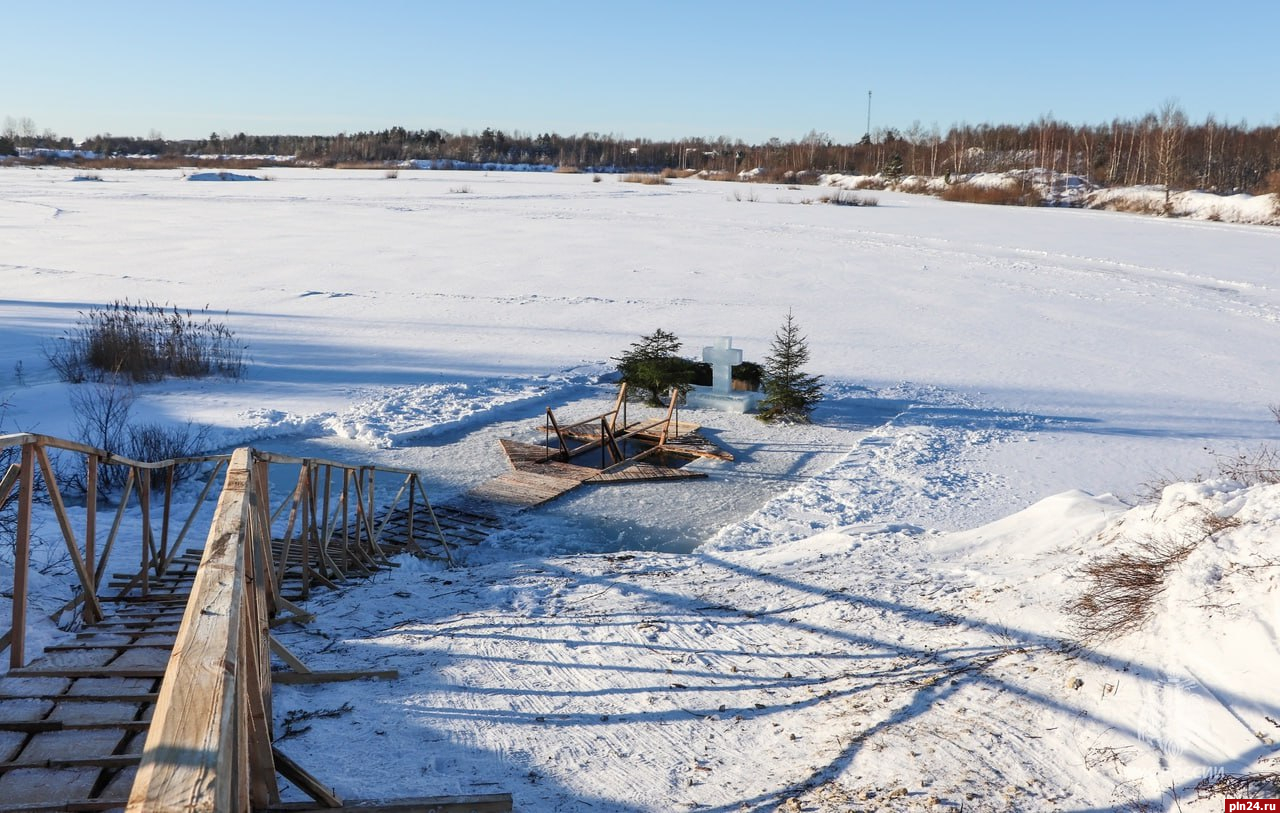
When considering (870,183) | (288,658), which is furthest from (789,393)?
(870,183)

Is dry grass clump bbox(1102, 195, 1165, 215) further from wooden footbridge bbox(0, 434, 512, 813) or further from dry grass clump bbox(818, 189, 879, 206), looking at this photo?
wooden footbridge bbox(0, 434, 512, 813)

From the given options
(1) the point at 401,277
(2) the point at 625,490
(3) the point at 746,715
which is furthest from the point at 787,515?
(1) the point at 401,277

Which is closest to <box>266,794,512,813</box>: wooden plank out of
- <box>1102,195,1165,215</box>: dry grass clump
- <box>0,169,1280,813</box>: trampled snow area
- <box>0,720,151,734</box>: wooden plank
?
<box>0,169,1280,813</box>: trampled snow area

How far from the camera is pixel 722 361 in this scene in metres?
13.2

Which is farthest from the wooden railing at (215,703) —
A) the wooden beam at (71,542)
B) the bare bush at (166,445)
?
the bare bush at (166,445)

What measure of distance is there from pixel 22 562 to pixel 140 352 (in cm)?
1156

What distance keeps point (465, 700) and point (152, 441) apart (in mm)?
7216

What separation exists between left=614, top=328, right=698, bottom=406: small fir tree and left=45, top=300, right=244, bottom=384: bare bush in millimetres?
5752

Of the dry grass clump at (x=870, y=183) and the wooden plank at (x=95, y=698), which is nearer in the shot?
the wooden plank at (x=95, y=698)

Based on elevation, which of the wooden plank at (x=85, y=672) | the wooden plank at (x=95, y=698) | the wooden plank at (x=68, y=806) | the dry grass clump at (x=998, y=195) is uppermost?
the dry grass clump at (x=998, y=195)

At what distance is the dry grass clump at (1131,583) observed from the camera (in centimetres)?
441

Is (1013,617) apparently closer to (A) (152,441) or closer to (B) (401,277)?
(A) (152,441)

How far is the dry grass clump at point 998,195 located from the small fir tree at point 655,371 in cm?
4411

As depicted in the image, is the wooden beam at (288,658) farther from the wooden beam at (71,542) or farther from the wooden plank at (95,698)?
the wooden plank at (95,698)
